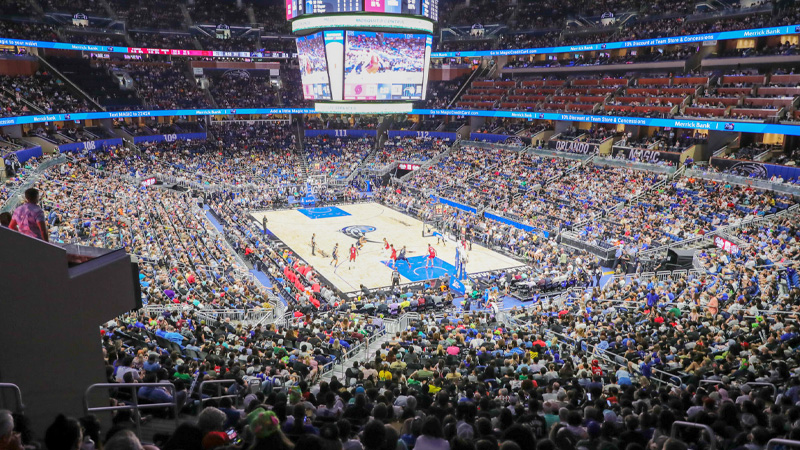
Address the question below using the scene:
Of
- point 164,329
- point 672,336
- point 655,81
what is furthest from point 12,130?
point 655,81

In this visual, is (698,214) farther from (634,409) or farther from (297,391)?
(297,391)

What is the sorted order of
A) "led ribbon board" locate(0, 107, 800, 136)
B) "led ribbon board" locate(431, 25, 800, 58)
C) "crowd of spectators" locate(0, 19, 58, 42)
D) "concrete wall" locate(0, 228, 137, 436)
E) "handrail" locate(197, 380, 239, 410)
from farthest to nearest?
"crowd of spectators" locate(0, 19, 58, 42) → "led ribbon board" locate(431, 25, 800, 58) → "led ribbon board" locate(0, 107, 800, 136) → "handrail" locate(197, 380, 239, 410) → "concrete wall" locate(0, 228, 137, 436)

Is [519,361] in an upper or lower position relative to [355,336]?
upper

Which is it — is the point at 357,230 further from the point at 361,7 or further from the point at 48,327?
the point at 48,327

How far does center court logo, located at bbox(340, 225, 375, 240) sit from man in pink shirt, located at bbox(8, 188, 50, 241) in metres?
26.3

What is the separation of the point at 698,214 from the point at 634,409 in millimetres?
23215

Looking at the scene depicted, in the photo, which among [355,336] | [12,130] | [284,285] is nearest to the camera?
[355,336]

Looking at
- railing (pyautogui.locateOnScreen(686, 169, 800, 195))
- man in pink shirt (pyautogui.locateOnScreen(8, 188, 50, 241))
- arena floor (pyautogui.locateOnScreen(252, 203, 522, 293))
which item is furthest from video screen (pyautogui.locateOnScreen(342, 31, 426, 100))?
man in pink shirt (pyautogui.locateOnScreen(8, 188, 50, 241))

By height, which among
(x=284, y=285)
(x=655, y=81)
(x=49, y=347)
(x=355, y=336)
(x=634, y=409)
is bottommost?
(x=284, y=285)

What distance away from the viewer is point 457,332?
46.8 feet

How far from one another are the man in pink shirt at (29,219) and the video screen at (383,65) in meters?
26.9

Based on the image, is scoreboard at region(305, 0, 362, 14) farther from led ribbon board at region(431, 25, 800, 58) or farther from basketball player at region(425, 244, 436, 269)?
led ribbon board at region(431, 25, 800, 58)

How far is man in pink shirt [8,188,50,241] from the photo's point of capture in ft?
20.9

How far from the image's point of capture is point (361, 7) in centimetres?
2958
